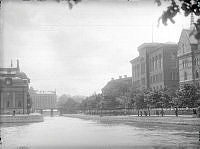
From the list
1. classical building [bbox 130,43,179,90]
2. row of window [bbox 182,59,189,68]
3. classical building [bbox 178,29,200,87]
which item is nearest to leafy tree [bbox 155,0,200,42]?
classical building [bbox 178,29,200,87]

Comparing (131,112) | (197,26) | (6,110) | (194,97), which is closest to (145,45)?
(131,112)

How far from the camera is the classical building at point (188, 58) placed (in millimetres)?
74125

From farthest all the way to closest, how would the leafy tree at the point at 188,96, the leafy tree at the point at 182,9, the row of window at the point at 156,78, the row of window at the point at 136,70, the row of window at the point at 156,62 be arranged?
the row of window at the point at 136,70, the row of window at the point at 156,62, the row of window at the point at 156,78, the leafy tree at the point at 188,96, the leafy tree at the point at 182,9

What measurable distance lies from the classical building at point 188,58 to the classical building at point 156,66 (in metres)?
12.6

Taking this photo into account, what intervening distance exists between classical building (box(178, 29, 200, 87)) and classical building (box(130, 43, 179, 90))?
41.4 feet

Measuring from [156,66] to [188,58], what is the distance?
28730 millimetres

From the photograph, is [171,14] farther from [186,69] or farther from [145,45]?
[145,45]

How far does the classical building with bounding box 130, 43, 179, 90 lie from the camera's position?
98750mm

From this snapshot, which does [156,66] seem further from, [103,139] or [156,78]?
[103,139]

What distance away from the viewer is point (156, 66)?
106188 mm

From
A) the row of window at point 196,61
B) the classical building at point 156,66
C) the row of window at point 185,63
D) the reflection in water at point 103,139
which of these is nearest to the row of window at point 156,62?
the classical building at point 156,66

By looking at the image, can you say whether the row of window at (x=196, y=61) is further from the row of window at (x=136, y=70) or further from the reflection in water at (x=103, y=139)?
the row of window at (x=136, y=70)

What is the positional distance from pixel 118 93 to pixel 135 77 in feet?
46.1

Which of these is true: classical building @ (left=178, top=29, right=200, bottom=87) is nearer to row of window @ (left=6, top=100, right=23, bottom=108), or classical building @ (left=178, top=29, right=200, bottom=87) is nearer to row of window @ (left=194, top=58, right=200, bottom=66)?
row of window @ (left=194, top=58, right=200, bottom=66)
